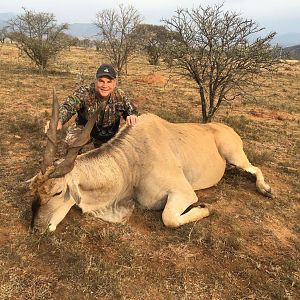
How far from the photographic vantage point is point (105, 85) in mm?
4926

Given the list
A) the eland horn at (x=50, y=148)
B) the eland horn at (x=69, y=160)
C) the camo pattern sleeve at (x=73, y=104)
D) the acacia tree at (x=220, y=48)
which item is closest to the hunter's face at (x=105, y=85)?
the camo pattern sleeve at (x=73, y=104)

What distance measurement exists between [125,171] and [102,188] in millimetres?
363

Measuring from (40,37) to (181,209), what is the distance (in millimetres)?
18074

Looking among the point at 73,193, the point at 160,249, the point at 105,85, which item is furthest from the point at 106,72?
the point at 160,249

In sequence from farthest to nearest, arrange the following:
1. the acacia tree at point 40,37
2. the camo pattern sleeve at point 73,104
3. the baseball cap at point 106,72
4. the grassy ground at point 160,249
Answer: the acacia tree at point 40,37, the camo pattern sleeve at point 73,104, the baseball cap at point 106,72, the grassy ground at point 160,249

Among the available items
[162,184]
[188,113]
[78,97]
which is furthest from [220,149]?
[188,113]

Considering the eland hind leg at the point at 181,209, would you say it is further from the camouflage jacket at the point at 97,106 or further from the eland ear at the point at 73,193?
the camouflage jacket at the point at 97,106

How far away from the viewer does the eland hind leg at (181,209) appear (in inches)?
163

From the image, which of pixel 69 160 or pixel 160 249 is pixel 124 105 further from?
pixel 160 249

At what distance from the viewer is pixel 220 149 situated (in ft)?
18.4

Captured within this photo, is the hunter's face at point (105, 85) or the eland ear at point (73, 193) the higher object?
the hunter's face at point (105, 85)

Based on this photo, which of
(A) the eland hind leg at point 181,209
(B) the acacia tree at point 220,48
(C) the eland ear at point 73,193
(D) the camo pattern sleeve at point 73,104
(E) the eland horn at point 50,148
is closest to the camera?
(E) the eland horn at point 50,148

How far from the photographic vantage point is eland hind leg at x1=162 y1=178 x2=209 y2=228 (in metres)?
4.14

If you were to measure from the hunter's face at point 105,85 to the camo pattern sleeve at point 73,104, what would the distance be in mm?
214
